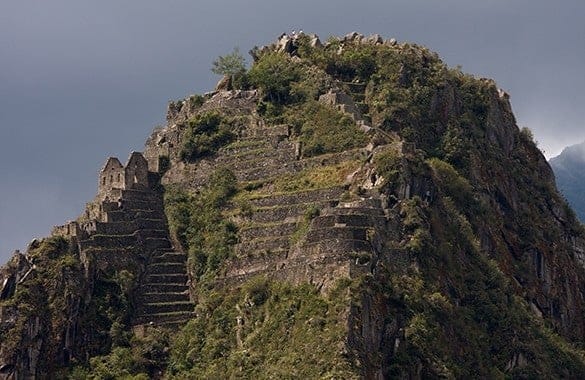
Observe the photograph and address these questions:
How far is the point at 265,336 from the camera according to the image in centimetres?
10500

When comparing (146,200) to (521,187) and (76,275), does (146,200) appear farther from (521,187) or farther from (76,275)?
(521,187)

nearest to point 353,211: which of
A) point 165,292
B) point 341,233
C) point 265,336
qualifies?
point 341,233

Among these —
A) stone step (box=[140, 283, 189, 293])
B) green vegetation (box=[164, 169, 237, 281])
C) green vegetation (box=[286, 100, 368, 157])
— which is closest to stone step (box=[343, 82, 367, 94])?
green vegetation (box=[286, 100, 368, 157])

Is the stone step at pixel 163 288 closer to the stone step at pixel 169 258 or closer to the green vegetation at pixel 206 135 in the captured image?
the stone step at pixel 169 258

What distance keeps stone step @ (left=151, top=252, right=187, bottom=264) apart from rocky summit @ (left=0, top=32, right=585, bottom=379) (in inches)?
4.4

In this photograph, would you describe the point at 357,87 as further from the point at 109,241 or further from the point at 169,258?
the point at 109,241

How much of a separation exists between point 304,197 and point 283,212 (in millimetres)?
1720

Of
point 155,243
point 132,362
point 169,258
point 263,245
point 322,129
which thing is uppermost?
point 322,129

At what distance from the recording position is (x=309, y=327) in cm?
10194

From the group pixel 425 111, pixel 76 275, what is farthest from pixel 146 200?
pixel 425 111

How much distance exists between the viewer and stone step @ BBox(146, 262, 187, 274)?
11862 centimetres

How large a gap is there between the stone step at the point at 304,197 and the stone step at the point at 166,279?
6.98 metres

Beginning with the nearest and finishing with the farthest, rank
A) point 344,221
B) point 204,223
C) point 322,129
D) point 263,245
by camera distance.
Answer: point 344,221 < point 263,245 < point 204,223 < point 322,129

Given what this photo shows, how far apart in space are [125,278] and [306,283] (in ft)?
51.9
